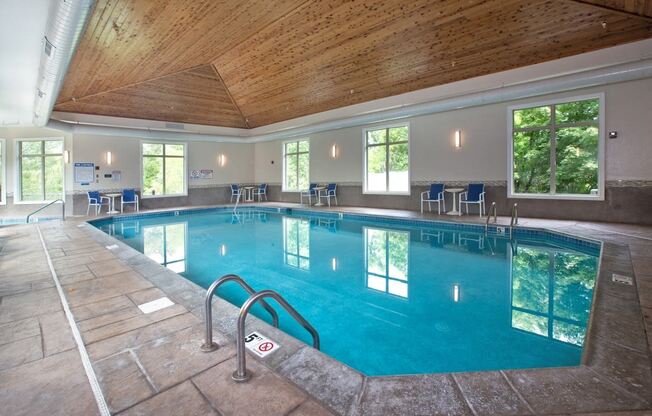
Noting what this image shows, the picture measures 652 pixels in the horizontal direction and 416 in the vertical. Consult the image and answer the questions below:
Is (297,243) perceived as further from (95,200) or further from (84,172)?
(84,172)

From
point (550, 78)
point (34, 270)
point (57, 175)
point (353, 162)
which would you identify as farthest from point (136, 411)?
point (57, 175)

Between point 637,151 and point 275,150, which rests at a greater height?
point 275,150

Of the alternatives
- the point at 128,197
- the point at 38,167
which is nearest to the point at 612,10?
the point at 128,197

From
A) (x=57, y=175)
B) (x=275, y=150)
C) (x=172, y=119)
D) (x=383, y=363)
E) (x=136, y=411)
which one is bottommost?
(x=383, y=363)

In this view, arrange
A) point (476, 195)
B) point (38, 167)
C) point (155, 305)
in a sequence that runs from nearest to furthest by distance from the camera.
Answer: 1. point (155, 305)
2. point (476, 195)
3. point (38, 167)

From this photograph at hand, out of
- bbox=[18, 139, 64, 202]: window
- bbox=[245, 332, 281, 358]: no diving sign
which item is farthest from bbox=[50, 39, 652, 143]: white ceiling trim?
bbox=[245, 332, 281, 358]: no diving sign

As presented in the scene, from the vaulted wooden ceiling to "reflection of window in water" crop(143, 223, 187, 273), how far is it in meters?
3.60

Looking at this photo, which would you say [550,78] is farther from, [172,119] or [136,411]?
[172,119]

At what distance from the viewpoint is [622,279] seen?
9.23ft

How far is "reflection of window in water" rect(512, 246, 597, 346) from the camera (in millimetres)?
2525

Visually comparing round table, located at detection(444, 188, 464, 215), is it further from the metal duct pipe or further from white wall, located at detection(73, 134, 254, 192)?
white wall, located at detection(73, 134, 254, 192)

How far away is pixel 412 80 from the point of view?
7.62 metres

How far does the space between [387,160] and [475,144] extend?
2522 mm

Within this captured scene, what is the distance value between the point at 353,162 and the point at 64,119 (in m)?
8.38
